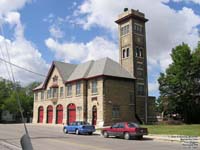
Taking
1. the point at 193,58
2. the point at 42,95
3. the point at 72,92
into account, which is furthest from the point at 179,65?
the point at 42,95

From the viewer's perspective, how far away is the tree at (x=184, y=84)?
52.9m

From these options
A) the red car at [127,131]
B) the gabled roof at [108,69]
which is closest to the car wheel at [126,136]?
the red car at [127,131]

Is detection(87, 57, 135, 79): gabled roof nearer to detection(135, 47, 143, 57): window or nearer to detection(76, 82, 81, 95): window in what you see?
detection(76, 82, 81, 95): window

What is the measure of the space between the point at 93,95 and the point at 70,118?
24.0 ft

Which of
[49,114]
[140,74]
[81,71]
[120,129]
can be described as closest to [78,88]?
[81,71]

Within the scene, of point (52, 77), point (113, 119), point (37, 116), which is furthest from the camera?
A: point (37, 116)

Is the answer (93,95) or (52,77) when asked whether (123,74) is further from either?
(52,77)

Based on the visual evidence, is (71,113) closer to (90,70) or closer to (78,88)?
(78,88)

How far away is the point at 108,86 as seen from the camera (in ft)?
158

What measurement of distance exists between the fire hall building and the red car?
1845 centimetres

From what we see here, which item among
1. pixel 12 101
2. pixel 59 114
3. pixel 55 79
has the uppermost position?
pixel 55 79

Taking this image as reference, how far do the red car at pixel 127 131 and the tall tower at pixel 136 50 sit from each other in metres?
24.4

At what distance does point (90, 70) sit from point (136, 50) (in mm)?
8649

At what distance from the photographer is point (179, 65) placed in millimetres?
53875
